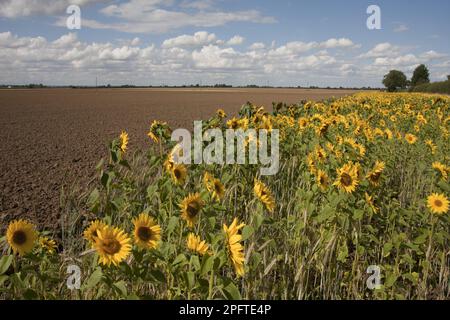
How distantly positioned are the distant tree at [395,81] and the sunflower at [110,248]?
89.3 meters

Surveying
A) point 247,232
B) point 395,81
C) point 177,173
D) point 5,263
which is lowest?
point 5,263

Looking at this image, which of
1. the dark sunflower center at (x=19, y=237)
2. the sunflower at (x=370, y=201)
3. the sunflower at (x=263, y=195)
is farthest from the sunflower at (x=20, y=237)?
the sunflower at (x=370, y=201)

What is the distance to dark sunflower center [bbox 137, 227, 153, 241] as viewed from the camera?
214 cm

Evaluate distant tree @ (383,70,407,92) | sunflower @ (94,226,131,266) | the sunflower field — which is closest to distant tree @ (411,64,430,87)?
distant tree @ (383,70,407,92)

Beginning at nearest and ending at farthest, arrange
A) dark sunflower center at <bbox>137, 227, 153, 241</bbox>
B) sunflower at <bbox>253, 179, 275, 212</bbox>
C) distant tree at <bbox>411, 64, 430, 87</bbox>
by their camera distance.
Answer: dark sunflower center at <bbox>137, 227, 153, 241</bbox>, sunflower at <bbox>253, 179, 275, 212</bbox>, distant tree at <bbox>411, 64, 430, 87</bbox>

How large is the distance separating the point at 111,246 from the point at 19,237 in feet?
1.76

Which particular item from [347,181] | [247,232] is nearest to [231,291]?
[247,232]

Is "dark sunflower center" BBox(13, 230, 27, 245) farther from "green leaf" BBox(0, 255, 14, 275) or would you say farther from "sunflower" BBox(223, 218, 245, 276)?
"sunflower" BBox(223, 218, 245, 276)

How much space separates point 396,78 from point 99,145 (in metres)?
83.5

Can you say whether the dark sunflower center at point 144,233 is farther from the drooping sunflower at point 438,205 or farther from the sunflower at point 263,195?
the drooping sunflower at point 438,205

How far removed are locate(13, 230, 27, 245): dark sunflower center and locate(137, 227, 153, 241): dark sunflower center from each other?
1.98 ft

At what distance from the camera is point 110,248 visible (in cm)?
202

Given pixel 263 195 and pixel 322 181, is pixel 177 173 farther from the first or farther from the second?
pixel 322 181
